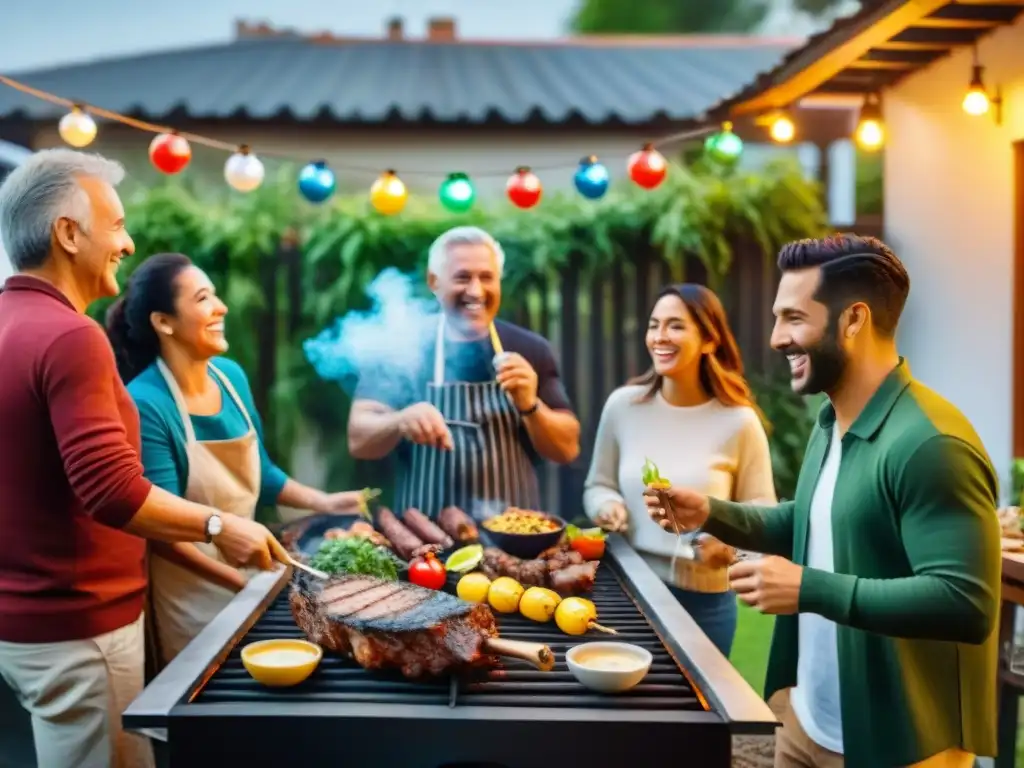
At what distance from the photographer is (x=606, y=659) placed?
2.45 meters

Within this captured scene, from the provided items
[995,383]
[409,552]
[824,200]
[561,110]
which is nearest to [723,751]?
[409,552]

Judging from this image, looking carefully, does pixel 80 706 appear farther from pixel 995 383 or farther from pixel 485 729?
pixel 995 383

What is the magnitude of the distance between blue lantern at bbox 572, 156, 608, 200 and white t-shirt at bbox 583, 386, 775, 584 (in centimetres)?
117

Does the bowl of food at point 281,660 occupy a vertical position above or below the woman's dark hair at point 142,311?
below

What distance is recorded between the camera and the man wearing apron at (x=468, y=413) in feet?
13.8

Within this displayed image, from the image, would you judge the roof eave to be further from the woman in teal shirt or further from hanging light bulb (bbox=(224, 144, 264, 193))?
the woman in teal shirt

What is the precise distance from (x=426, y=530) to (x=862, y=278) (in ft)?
7.09

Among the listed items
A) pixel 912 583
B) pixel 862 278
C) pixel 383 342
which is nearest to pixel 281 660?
pixel 912 583

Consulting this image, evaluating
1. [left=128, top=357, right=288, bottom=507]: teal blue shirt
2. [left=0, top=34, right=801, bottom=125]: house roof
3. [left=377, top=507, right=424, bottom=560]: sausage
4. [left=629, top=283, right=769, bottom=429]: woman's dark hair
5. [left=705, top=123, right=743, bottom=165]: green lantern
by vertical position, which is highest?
[left=0, top=34, right=801, bottom=125]: house roof

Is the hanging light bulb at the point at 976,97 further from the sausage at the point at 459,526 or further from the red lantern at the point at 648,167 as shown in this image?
the sausage at the point at 459,526

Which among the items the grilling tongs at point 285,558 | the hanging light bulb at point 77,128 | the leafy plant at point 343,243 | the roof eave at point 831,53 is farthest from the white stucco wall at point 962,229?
the hanging light bulb at point 77,128

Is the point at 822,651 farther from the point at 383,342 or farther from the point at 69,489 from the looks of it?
the point at 383,342

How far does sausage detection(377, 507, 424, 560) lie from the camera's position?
3543 mm

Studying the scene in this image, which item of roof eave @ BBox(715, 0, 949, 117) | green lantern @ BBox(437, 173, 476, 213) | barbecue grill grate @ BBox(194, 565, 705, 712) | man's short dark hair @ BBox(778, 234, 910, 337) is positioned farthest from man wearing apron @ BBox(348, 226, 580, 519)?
roof eave @ BBox(715, 0, 949, 117)
